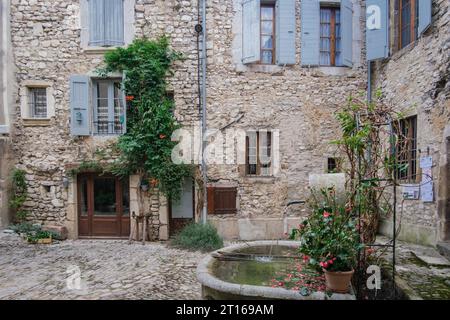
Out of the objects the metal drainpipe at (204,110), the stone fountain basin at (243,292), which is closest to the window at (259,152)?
the metal drainpipe at (204,110)

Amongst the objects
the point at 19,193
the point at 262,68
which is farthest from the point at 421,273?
the point at 19,193

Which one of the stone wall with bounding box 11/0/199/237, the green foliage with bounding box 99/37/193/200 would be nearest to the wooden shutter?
the green foliage with bounding box 99/37/193/200

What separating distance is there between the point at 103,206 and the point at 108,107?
2.57 meters

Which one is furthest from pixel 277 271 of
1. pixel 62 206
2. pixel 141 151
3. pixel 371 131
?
pixel 62 206

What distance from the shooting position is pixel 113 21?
6531 millimetres

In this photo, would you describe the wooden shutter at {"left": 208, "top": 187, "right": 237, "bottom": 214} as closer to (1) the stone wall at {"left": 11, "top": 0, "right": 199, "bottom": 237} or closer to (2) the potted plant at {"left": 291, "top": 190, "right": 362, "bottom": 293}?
(1) the stone wall at {"left": 11, "top": 0, "right": 199, "bottom": 237}

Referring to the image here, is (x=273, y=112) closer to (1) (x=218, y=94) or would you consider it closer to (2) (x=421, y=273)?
(1) (x=218, y=94)

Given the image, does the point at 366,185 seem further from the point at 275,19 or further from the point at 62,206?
the point at 62,206

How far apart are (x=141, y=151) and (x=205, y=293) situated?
4013 mm

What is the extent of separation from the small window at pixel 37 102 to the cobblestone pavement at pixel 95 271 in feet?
10.0

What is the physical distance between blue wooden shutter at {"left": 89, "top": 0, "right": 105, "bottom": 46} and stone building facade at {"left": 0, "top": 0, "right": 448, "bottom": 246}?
0.08 m

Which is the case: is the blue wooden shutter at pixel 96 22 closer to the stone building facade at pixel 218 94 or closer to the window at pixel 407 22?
the stone building facade at pixel 218 94

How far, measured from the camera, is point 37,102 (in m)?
6.81

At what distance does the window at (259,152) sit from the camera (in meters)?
6.68
